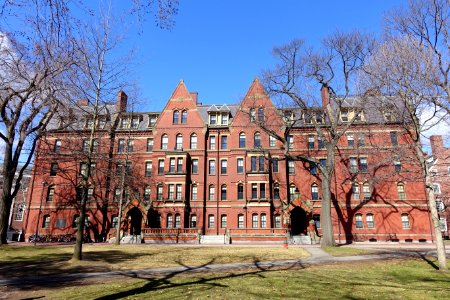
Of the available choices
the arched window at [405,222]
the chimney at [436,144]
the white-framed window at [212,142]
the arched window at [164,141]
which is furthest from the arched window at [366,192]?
the arched window at [164,141]

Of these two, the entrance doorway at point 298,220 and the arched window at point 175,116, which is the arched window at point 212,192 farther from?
the entrance doorway at point 298,220

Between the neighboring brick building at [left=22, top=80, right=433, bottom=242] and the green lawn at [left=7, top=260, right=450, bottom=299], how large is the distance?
21.2 meters

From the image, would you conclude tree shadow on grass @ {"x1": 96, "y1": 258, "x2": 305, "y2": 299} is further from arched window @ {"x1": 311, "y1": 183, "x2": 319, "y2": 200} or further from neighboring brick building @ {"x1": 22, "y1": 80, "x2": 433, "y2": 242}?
arched window @ {"x1": 311, "y1": 183, "x2": 319, "y2": 200}

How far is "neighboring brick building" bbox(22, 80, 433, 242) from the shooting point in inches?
1448

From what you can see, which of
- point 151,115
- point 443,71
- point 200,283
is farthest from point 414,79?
point 151,115

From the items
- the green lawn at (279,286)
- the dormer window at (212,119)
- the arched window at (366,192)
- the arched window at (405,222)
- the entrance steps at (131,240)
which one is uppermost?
the dormer window at (212,119)

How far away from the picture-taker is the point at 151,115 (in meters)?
44.8

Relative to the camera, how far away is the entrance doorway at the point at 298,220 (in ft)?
130

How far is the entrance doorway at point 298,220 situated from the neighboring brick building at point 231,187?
0.41 ft

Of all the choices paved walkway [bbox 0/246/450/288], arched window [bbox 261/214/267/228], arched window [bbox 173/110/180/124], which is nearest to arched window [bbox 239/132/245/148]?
arched window [bbox 173/110/180/124]

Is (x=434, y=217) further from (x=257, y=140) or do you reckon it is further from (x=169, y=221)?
(x=169, y=221)

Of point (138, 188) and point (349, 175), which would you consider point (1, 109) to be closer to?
point (138, 188)

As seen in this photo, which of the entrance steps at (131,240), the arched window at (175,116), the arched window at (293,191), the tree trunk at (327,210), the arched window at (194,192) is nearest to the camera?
the tree trunk at (327,210)

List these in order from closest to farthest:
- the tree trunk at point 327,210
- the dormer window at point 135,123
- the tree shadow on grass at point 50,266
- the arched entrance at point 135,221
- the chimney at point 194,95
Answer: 1. the tree shadow on grass at point 50,266
2. the tree trunk at point 327,210
3. the arched entrance at point 135,221
4. the dormer window at point 135,123
5. the chimney at point 194,95
